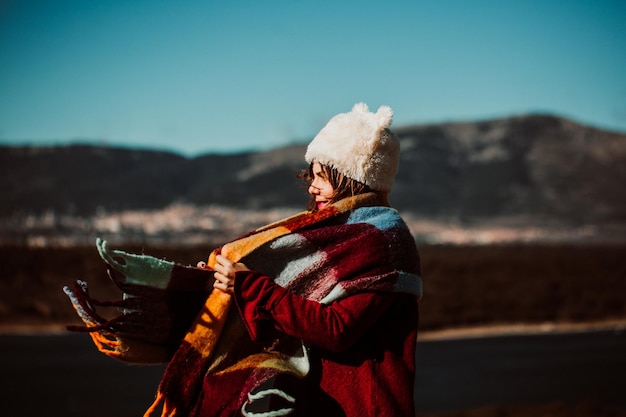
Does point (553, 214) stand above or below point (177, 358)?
below

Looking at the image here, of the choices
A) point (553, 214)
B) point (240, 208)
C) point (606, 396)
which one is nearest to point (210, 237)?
point (240, 208)

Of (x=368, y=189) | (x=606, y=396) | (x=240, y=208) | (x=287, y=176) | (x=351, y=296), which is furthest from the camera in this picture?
(x=287, y=176)

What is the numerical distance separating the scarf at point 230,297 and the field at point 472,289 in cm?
2435

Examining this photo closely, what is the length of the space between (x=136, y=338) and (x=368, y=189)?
2.96 ft

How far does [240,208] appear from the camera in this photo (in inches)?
4264

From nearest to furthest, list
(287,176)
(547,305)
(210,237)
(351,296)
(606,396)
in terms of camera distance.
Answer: (351,296) → (606,396) → (547,305) → (210,237) → (287,176)

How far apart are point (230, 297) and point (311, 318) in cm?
30

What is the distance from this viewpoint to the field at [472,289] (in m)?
30.4

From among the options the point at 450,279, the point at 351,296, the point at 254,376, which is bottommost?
the point at 450,279

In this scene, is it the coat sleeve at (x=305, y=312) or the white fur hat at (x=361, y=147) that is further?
the white fur hat at (x=361, y=147)

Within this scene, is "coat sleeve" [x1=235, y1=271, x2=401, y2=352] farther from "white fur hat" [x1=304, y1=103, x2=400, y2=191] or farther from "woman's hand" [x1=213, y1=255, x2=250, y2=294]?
"white fur hat" [x1=304, y1=103, x2=400, y2=191]

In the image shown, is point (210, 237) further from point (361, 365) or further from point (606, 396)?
point (361, 365)

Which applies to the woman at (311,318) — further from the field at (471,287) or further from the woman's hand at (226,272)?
the field at (471,287)

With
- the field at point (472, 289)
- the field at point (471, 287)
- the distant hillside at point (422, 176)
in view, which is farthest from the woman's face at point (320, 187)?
the distant hillside at point (422, 176)
